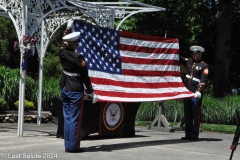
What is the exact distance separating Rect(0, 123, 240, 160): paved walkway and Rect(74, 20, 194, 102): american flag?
0.87 metres

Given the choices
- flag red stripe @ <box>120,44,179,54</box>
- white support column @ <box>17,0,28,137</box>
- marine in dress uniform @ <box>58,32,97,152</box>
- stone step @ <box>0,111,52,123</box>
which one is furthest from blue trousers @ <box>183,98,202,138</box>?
stone step @ <box>0,111,52,123</box>

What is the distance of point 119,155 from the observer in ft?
29.1

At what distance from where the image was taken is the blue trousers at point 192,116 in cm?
1141

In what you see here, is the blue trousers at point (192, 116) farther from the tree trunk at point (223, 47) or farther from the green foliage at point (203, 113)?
the tree trunk at point (223, 47)

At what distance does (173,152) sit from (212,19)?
2039 centimetres

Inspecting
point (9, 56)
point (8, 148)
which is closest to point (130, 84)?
point (8, 148)

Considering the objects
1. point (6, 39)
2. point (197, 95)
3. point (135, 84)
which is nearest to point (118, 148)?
point (135, 84)

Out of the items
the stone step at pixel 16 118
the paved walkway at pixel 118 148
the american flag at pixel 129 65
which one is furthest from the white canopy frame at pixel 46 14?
the american flag at pixel 129 65

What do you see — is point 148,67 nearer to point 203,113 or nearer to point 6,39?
point 203,113

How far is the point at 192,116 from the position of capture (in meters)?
11.5

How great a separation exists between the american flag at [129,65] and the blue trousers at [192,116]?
0.71 ft

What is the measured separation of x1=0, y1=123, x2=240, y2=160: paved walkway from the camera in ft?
28.4

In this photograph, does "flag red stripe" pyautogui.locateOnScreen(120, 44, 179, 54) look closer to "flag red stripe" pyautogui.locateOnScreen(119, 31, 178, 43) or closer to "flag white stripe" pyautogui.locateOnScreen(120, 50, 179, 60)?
"flag white stripe" pyautogui.locateOnScreen(120, 50, 179, 60)

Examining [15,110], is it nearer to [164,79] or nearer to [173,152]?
[164,79]
